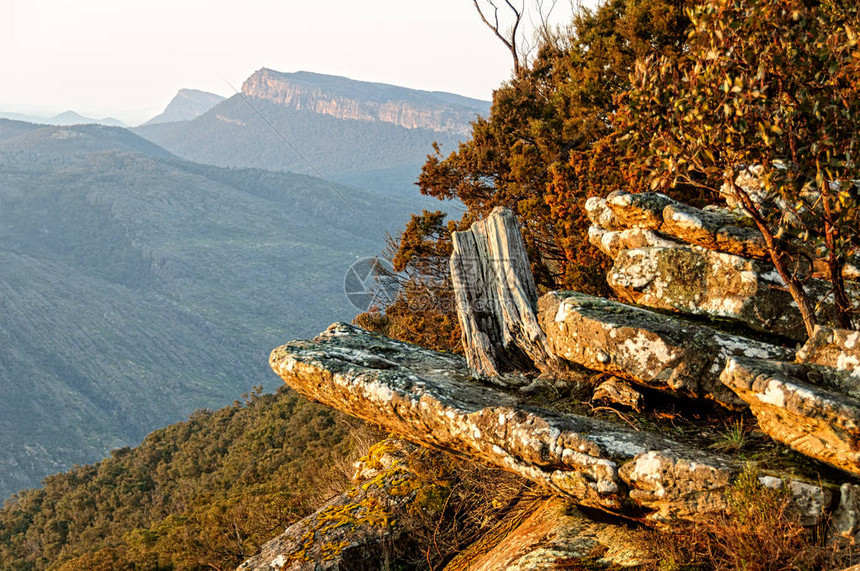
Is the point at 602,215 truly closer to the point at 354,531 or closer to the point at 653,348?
the point at 653,348

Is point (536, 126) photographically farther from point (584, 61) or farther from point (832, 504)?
point (832, 504)

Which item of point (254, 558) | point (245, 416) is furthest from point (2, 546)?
point (254, 558)

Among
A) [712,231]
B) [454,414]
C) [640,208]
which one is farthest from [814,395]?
[640,208]

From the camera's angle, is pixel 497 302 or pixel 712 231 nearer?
pixel 712 231

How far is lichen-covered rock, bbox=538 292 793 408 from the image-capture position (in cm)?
693

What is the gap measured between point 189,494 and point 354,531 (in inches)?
1259

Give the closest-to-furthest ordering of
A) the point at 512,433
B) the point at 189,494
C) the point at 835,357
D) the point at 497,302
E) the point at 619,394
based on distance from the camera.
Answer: the point at 835,357 < the point at 512,433 < the point at 619,394 < the point at 497,302 < the point at 189,494

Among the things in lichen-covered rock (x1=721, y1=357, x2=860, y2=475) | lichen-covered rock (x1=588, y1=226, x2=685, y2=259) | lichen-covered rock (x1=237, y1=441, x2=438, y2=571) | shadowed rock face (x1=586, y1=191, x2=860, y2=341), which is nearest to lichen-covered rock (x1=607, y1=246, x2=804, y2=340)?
shadowed rock face (x1=586, y1=191, x2=860, y2=341)

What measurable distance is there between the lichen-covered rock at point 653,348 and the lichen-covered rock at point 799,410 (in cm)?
82

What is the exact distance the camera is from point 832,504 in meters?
5.58

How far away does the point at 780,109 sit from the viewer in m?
6.48

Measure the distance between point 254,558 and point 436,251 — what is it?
10.4m

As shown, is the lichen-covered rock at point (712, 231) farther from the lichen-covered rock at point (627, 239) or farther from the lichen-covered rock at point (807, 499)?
the lichen-covered rock at point (807, 499)

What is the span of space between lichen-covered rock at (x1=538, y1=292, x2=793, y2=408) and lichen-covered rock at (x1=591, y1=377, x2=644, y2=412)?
290mm
